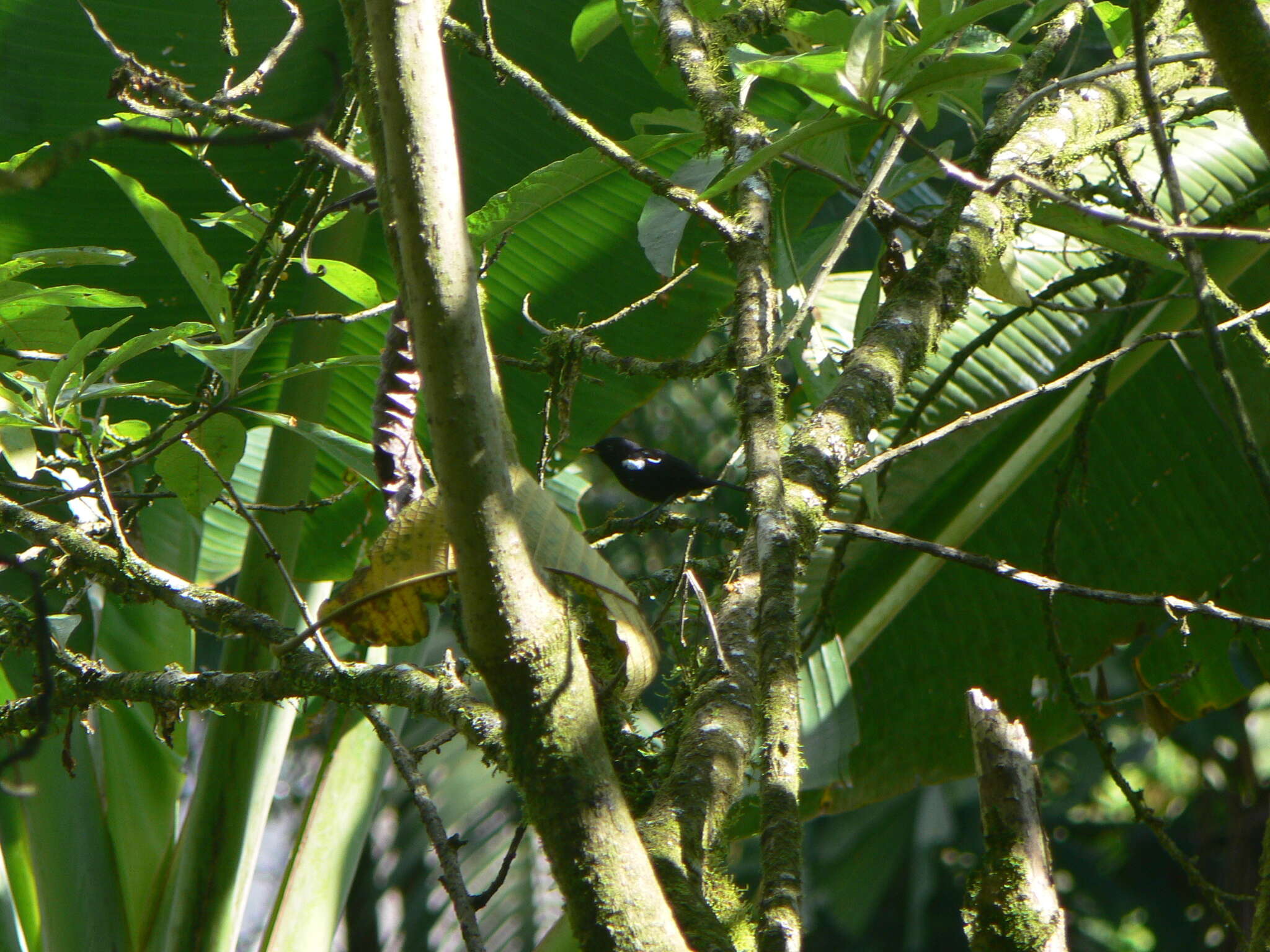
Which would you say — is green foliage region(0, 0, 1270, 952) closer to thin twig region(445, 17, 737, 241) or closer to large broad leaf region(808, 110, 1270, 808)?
large broad leaf region(808, 110, 1270, 808)

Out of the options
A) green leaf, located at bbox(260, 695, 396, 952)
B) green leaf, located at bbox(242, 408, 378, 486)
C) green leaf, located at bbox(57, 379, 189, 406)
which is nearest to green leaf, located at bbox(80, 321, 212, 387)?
green leaf, located at bbox(57, 379, 189, 406)

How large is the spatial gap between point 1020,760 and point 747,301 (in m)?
0.66

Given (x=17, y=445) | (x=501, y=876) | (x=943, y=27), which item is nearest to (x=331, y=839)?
(x=17, y=445)

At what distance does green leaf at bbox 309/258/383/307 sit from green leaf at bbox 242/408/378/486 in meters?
0.24

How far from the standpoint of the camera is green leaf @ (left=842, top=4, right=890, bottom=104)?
128 centimetres

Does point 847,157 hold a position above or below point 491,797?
below

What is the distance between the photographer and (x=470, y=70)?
281 cm

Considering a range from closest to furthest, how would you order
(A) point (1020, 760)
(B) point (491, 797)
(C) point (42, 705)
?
1. (C) point (42, 705)
2. (A) point (1020, 760)
3. (B) point (491, 797)

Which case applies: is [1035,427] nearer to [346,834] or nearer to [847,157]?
[847,157]

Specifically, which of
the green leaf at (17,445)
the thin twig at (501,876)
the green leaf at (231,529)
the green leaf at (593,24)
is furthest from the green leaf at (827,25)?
the green leaf at (231,529)

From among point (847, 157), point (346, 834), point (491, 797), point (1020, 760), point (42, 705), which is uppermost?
point (491, 797)

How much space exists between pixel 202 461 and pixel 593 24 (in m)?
1.07

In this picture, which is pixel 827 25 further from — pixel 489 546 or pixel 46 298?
pixel 46 298

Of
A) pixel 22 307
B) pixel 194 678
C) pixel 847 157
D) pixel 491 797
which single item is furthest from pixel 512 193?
pixel 491 797
